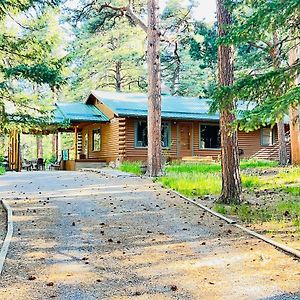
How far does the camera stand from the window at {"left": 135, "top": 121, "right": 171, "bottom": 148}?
2231 cm

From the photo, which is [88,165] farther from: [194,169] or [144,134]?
[194,169]

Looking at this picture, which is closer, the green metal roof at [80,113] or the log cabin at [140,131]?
the log cabin at [140,131]

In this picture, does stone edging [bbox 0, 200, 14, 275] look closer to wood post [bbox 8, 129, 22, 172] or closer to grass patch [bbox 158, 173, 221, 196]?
grass patch [bbox 158, 173, 221, 196]

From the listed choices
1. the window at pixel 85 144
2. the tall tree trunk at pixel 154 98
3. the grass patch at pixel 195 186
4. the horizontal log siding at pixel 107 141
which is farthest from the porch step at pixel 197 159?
the grass patch at pixel 195 186

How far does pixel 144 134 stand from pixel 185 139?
99.9 inches

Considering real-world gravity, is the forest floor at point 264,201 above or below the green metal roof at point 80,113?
below

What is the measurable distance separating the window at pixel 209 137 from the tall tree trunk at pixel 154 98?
9085 millimetres

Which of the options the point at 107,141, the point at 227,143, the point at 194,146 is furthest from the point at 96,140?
the point at 227,143

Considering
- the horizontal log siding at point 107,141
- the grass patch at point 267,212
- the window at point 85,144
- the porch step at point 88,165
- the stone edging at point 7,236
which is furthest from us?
the window at point 85,144

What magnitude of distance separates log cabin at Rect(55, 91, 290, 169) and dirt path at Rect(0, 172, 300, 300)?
44.0ft

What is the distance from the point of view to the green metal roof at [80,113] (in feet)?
72.6

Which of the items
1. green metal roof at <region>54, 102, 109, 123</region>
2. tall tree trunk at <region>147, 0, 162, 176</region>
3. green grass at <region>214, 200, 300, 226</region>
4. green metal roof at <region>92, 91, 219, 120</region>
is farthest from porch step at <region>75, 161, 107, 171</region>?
green grass at <region>214, 200, 300, 226</region>

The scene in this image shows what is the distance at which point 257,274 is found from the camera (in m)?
4.39

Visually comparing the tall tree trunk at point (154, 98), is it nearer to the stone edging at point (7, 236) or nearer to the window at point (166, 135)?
the stone edging at point (7, 236)
